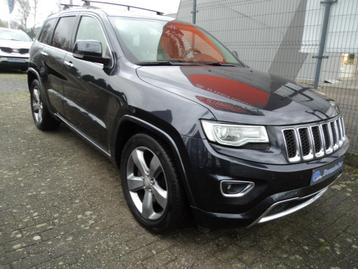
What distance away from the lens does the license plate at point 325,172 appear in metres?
2.23

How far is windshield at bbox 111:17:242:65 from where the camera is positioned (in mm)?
3080

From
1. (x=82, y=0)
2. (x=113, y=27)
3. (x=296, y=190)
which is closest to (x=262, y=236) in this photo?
(x=296, y=190)

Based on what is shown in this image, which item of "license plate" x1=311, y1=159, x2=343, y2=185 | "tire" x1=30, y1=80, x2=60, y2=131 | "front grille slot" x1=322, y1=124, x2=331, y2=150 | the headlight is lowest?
"tire" x1=30, y1=80, x2=60, y2=131

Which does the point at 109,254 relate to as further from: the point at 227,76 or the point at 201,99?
the point at 227,76

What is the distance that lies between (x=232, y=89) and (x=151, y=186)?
38.2 inches

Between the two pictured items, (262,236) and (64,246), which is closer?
(64,246)

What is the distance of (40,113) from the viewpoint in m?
5.07

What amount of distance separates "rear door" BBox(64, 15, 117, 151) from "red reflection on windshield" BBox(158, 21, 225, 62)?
1.98ft

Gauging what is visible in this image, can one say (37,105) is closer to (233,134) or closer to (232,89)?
(232,89)

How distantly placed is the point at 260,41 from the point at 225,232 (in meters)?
4.05

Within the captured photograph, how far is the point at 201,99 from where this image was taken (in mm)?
2223

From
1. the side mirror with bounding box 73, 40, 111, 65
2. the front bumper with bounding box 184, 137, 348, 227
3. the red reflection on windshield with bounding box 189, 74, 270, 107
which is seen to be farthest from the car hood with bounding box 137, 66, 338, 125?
the side mirror with bounding box 73, 40, 111, 65

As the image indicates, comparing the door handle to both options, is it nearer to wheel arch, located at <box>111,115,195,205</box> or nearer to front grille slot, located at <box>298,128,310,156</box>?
wheel arch, located at <box>111,115,195,205</box>

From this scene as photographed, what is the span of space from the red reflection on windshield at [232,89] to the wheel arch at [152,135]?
0.46 meters
